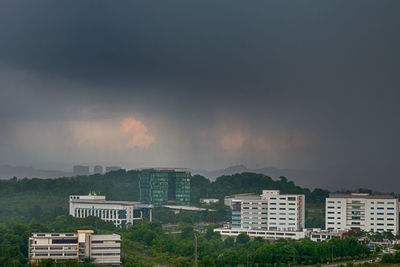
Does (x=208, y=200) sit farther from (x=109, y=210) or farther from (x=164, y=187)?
(x=109, y=210)

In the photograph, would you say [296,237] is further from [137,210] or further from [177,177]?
[177,177]

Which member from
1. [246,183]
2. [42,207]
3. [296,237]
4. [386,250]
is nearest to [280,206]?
[296,237]

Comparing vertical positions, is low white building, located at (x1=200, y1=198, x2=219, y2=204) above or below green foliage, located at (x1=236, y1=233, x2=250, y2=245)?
above

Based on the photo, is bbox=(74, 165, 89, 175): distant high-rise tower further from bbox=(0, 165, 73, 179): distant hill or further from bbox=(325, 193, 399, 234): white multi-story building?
bbox=(325, 193, 399, 234): white multi-story building

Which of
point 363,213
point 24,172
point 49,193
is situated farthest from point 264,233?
point 24,172

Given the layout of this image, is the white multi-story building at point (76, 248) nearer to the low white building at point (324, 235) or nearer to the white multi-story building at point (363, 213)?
the low white building at point (324, 235)

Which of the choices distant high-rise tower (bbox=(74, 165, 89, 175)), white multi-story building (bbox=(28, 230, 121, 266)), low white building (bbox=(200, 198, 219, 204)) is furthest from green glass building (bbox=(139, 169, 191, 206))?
distant high-rise tower (bbox=(74, 165, 89, 175))

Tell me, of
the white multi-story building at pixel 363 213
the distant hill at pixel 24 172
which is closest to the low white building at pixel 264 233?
the white multi-story building at pixel 363 213
